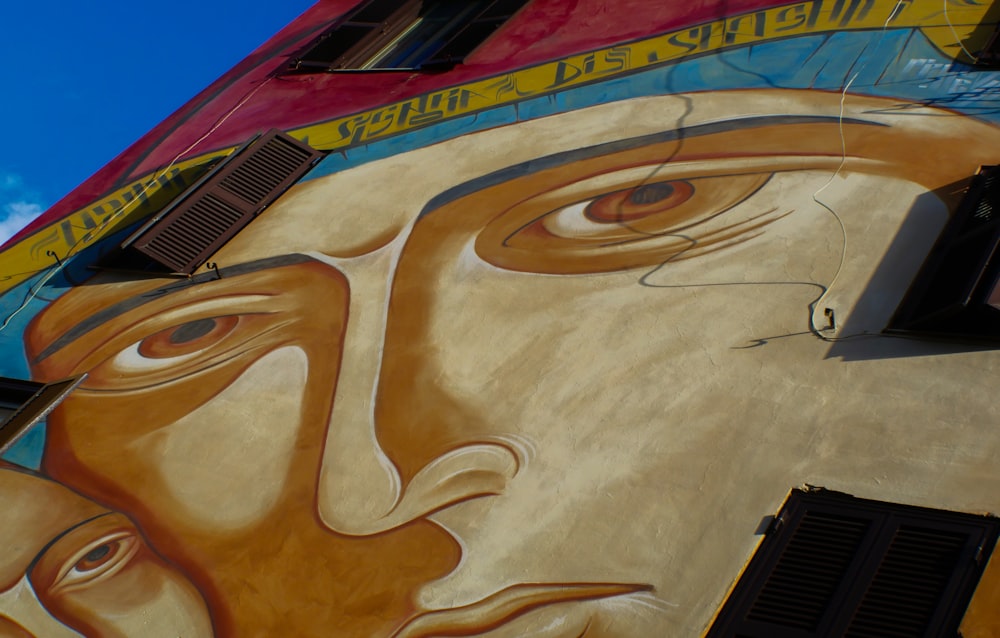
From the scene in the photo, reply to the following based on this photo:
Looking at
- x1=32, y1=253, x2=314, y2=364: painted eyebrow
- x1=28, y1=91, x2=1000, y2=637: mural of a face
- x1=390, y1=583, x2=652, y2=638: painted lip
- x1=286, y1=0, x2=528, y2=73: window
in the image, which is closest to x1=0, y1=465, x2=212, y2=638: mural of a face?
x1=28, y1=91, x2=1000, y2=637: mural of a face

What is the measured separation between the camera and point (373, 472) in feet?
21.9

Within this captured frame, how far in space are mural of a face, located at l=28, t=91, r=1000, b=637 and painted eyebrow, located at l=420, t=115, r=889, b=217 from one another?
2 cm

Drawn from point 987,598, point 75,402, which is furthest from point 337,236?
point 987,598

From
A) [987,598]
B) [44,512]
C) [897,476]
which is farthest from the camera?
[44,512]

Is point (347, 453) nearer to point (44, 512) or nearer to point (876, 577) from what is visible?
point (44, 512)

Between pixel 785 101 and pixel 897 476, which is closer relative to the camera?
pixel 897 476

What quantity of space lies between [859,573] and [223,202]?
5.96 meters

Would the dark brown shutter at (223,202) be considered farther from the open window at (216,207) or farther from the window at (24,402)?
the window at (24,402)

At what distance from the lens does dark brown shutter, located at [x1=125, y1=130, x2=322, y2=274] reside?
922 cm

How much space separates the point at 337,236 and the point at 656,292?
261 centimetres

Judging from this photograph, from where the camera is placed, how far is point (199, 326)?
8.43 metres

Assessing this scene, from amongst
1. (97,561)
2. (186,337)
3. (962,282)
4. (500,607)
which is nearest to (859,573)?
(500,607)

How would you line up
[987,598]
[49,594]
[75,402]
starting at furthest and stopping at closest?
[75,402] → [49,594] → [987,598]

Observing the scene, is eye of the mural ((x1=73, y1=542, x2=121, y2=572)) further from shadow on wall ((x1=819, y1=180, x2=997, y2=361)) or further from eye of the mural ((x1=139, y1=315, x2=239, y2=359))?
shadow on wall ((x1=819, y1=180, x2=997, y2=361))
